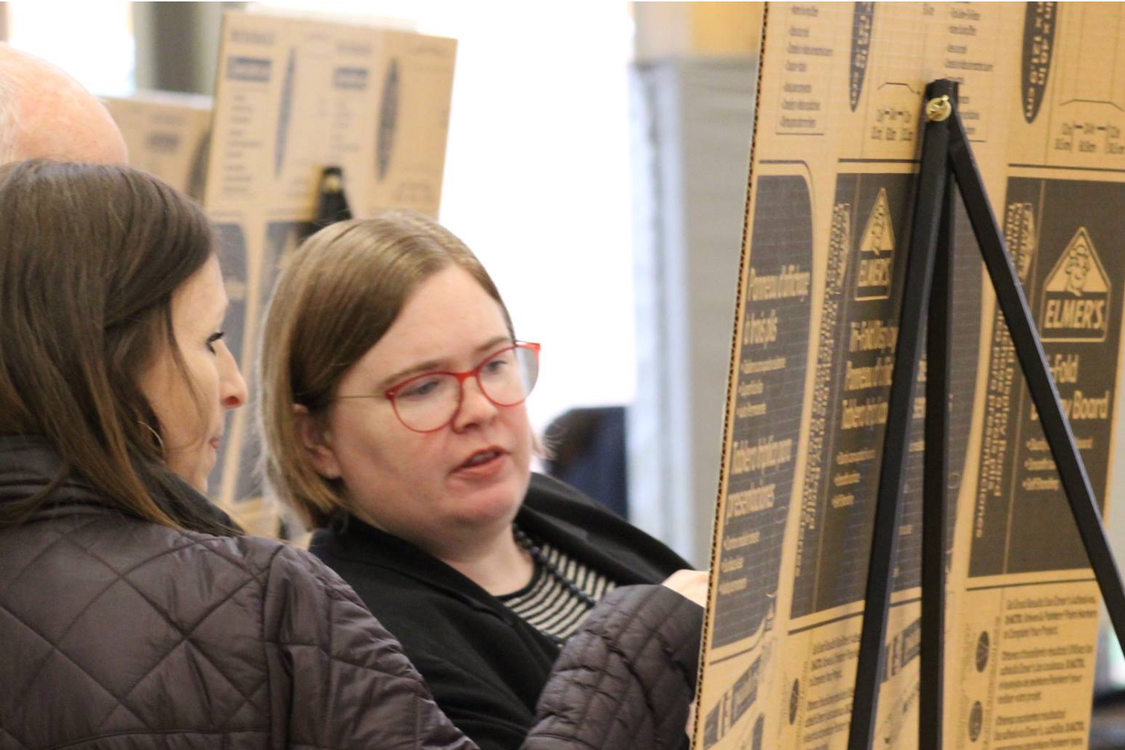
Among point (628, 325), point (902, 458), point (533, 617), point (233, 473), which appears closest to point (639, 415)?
point (628, 325)

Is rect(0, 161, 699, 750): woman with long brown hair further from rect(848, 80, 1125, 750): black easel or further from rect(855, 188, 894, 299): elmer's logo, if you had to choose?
rect(855, 188, 894, 299): elmer's logo

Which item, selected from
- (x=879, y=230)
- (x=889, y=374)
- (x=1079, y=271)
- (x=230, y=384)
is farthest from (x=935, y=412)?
(x=230, y=384)

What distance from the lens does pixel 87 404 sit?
1.09m

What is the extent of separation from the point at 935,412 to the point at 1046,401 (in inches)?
3.7

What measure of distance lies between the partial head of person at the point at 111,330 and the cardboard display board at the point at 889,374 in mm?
428

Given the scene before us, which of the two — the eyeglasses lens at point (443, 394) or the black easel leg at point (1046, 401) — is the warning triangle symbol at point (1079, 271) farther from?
the eyeglasses lens at point (443, 394)

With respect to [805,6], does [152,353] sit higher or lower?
lower

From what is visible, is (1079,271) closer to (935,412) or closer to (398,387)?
(935,412)

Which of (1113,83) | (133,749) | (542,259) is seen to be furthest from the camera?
(542,259)

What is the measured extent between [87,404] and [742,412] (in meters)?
0.48

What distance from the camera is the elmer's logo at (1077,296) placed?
139 centimetres

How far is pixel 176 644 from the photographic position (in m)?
1.04

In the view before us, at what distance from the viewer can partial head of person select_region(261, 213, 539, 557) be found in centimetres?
149

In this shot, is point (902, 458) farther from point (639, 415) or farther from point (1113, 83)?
point (639, 415)
